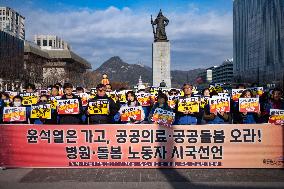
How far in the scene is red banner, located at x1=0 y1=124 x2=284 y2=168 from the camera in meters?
9.07

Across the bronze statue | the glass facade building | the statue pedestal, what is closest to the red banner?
the statue pedestal

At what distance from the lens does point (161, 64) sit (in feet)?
111

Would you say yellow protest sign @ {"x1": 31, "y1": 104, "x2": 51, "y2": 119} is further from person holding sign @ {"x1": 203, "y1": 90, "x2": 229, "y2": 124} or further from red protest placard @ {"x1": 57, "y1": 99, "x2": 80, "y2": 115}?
A: person holding sign @ {"x1": 203, "y1": 90, "x2": 229, "y2": 124}

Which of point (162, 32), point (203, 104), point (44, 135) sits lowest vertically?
point (44, 135)

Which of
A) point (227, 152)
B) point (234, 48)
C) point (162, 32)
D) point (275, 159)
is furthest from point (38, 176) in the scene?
point (234, 48)

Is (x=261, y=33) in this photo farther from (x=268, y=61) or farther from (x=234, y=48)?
(x=234, y=48)

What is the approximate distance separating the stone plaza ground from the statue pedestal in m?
24.7

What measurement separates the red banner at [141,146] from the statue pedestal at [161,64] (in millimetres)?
24384

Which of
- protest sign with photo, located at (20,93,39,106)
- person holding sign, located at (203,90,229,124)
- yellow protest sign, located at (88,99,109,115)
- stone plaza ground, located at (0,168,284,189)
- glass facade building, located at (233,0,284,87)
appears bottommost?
stone plaza ground, located at (0,168,284,189)

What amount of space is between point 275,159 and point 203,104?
2.52 metres

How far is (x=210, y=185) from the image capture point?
7.80 meters

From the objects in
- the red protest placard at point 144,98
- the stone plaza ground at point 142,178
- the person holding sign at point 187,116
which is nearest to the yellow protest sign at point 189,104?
the person holding sign at point 187,116

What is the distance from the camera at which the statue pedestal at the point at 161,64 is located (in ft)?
110

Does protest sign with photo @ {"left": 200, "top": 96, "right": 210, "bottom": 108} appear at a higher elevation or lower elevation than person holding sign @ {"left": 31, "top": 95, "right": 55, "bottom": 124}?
higher
